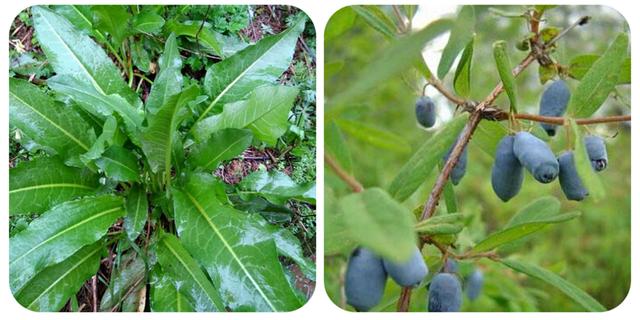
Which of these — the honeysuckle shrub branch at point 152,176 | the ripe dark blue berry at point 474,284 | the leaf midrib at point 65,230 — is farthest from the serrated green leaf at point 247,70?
the ripe dark blue berry at point 474,284

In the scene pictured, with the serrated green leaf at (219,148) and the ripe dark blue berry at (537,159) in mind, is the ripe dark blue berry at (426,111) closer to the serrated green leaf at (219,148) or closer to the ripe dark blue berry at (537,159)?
the ripe dark blue berry at (537,159)

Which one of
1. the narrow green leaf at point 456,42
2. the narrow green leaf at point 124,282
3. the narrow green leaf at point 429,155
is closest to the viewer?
the narrow green leaf at point 429,155

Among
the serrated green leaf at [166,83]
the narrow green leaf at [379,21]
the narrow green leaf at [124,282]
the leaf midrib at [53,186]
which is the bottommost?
the narrow green leaf at [124,282]

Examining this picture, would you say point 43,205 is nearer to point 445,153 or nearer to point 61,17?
point 61,17

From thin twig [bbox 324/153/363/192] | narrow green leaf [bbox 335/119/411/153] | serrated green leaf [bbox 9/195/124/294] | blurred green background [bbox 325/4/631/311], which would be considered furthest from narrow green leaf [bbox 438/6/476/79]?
serrated green leaf [bbox 9/195/124/294]

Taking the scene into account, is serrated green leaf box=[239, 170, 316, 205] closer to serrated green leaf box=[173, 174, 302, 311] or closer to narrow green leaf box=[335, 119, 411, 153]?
serrated green leaf box=[173, 174, 302, 311]

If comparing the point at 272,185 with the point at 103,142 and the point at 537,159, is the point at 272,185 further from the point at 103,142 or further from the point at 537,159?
the point at 537,159

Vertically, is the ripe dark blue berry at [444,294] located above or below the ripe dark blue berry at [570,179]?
below
